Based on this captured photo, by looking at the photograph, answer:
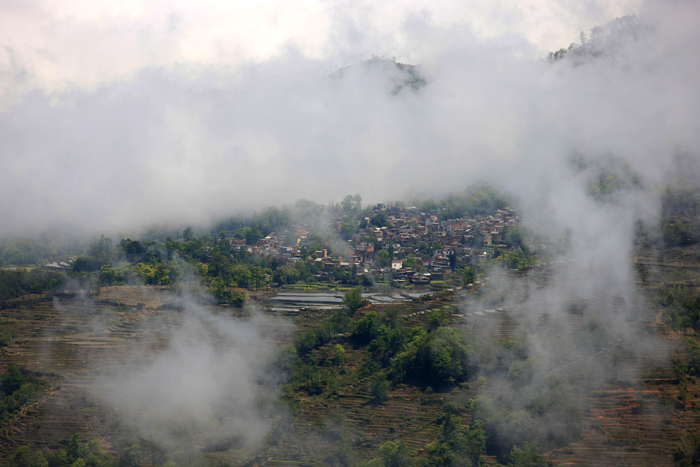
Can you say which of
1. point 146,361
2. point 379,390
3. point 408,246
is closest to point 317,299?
point 146,361

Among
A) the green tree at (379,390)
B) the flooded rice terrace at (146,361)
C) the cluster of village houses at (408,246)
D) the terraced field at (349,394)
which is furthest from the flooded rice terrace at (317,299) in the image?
the green tree at (379,390)

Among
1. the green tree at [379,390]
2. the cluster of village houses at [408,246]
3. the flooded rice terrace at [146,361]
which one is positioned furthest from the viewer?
the cluster of village houses at [408,246]

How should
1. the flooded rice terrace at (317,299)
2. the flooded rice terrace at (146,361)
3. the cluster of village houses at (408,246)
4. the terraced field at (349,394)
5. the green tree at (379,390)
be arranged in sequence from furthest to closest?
the cluster of village houses at (408,246), the flooded rice terrace at (317,299), the green tree at (379,390), the flooded rice terrace at (146,361), the terraced field at (349,394)

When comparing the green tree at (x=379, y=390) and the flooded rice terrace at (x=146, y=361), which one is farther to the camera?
the green tree at (x=379, y=390)

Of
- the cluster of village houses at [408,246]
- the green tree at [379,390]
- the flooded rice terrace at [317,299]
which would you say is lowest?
the green tree at [379,390]

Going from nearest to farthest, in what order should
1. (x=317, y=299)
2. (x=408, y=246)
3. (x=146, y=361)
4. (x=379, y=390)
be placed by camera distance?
1. (x=379, y=390)
2. (x=146, y=361)
3. (x=317, y=299)
4. (x=408, y=246)

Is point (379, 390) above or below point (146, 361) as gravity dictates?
below

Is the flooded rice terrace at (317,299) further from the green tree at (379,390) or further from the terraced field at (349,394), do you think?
the green tree at (379,390)

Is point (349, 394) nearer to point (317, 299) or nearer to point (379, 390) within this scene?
point (379, 390)

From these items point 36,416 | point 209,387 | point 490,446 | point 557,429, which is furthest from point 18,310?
point 557,429

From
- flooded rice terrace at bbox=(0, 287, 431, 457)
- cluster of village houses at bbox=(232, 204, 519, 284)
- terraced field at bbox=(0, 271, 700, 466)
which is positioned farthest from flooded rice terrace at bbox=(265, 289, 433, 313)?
cluster of village houses at bbox=(232, 204, 519, 284)
